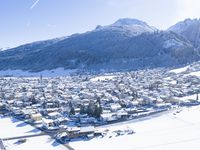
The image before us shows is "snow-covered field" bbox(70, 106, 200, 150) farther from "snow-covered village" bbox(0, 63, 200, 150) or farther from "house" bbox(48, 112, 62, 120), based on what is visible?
"house" bbox(48, 112, 62, 120)

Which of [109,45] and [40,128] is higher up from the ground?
[109,45]

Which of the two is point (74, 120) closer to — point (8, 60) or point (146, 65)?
point (146, 65)

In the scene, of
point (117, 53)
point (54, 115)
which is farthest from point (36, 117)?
point (117, 53)

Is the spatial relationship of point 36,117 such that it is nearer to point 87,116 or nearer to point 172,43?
point 87,116

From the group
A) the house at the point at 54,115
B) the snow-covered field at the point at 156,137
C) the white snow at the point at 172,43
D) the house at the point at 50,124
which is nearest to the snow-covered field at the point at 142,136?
the snow-covered field at the point at 156,137

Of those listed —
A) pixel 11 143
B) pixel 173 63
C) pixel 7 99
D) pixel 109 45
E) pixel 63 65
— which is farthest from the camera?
pixel 109 45

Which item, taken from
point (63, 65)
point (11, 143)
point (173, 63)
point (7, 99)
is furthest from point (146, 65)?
point (11, 143)

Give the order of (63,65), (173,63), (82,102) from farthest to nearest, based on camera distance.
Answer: (63,65)
(173,63)
(82,102)
